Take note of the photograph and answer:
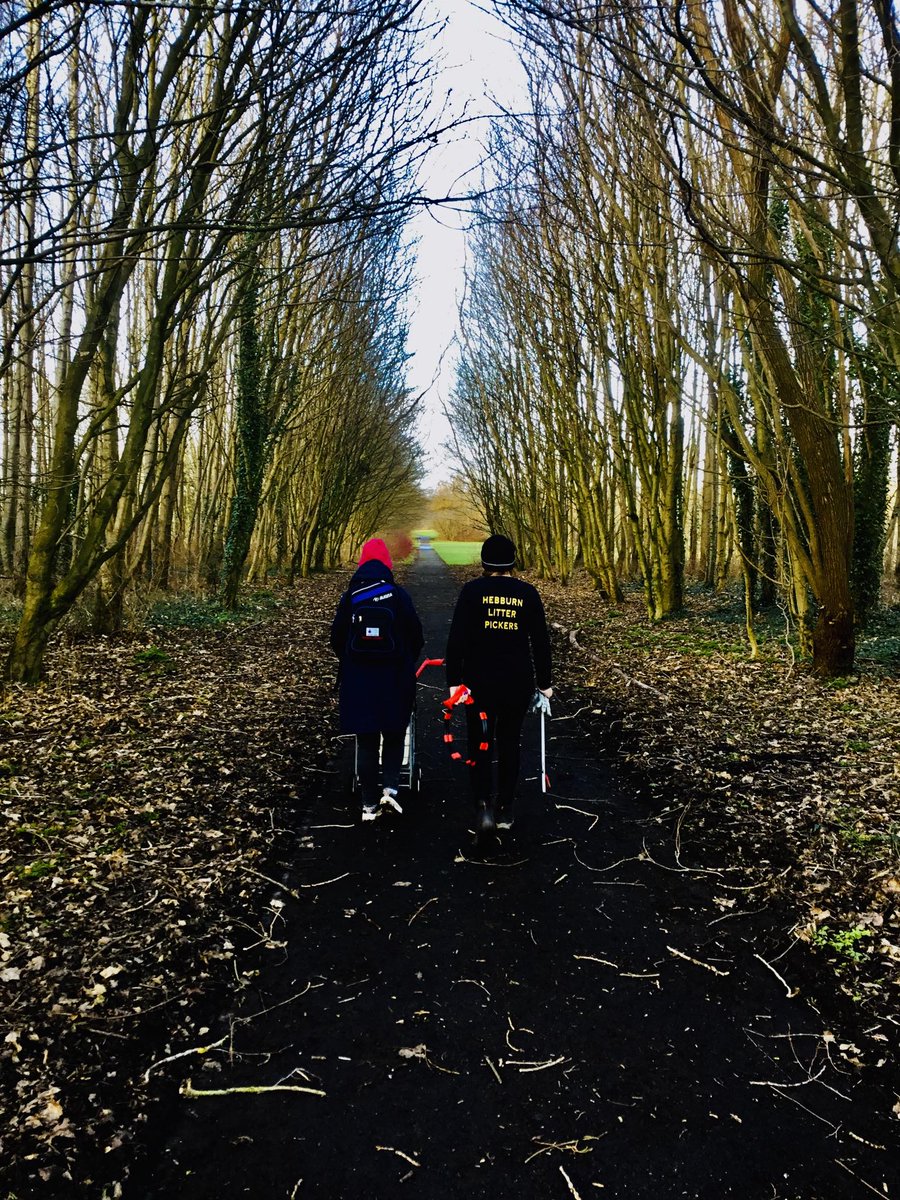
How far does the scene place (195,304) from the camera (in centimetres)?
1049

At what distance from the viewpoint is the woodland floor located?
2654 millimetres

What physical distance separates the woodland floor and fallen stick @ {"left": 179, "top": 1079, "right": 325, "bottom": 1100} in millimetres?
12

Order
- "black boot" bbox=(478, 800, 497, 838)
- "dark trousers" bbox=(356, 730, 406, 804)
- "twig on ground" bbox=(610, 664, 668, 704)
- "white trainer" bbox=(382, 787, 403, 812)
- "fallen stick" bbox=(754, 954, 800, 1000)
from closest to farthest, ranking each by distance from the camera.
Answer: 1. "fallen stick" bbox=(754, 954, 800, 1000)
2. "black boot" bbox=(478, 800, 497, 838)
3. "dark trousers" bbox=(356, 730, 406, 804)
4. "white trainer" bbox=(382, 787, 403, 812)
5. "twig on ground" bbox=(610, 664, 668, 704)

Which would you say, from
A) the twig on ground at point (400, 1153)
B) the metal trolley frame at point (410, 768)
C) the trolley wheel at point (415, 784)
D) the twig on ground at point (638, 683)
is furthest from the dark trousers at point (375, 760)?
the twig on ground at point (638, 683)

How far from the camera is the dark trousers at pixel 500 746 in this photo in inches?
213

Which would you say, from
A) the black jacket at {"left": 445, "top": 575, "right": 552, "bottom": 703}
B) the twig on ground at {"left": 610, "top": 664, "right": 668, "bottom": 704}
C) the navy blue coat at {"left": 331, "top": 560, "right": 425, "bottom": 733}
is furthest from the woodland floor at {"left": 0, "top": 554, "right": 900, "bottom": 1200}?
the twig on ground at {"left": 610, "top": 664, "right": 668, "bottom": 704}

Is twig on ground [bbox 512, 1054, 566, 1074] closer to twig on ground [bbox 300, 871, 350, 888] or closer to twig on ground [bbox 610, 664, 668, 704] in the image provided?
twig on ground [bbox 300, 871, 350, 888]

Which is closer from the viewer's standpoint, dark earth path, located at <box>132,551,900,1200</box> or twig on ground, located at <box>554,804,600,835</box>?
dark earth path, located at <box>132,551,900,1200</box>

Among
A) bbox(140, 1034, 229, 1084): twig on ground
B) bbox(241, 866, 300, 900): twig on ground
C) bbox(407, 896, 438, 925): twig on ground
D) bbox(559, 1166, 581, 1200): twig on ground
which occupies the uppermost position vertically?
bbox(241, 866, 300, 900): twig on ground

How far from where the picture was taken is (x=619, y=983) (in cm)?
366

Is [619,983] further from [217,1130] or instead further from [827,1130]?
[217,1130]

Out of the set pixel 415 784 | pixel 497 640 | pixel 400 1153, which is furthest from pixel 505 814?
pixel 400 1153

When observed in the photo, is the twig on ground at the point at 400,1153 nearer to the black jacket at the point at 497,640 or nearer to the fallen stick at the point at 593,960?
the fallen stick at the point at 593,960

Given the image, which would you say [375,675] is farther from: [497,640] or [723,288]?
Answer: [723,288]
